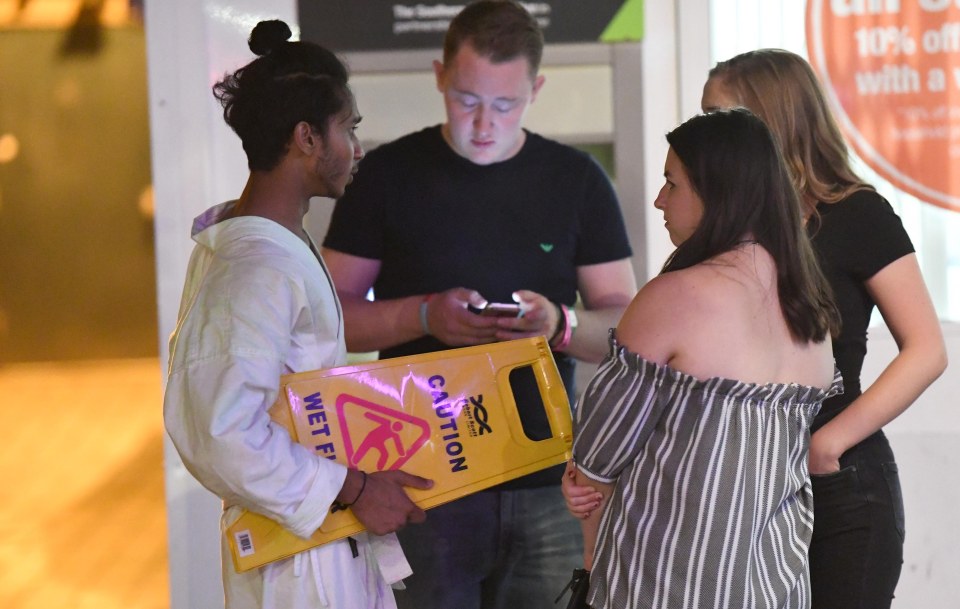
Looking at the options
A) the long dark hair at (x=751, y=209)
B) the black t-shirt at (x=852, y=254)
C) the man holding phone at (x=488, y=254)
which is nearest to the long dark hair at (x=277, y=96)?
the man holding phone at (x=488, y=254)

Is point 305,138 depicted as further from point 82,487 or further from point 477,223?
point 82,487

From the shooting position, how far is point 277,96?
1721 mm

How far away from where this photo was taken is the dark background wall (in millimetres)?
3209

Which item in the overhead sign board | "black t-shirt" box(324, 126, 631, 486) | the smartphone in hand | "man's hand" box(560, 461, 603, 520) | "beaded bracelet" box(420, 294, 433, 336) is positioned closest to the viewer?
"man's hand" box(560, 461, 603, 520)

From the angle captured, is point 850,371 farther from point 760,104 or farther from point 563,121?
point 563,121

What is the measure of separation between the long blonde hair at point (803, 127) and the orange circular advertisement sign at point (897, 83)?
139cm

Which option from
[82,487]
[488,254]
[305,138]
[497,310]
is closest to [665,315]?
[497,310]

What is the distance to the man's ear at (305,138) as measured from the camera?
5.66 feet

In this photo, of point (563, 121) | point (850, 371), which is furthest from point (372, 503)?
point (563, 121)

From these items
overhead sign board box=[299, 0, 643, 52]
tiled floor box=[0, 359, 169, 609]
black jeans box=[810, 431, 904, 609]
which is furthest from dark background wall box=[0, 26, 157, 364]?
black jeans box=[810, 431, 904, 609]

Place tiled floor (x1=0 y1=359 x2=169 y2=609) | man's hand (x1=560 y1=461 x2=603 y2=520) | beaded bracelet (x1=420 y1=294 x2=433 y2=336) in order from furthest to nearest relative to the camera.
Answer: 1. tiled floor (x1=0 y1=359 x2=169 y2=609)
2. beaded bracelet (x1=420 y1=294 x2=433 y2=336)
3. man's hand (x1=560 y1=461 x2=603 y2=520)

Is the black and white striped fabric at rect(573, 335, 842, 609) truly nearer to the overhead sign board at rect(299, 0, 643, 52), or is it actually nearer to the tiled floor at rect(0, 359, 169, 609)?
the overhead sign board at rect(299, 0, 643, 52)

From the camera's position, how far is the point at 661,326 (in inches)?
58.9

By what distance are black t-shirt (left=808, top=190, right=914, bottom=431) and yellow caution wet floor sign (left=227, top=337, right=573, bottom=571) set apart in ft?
1.71
